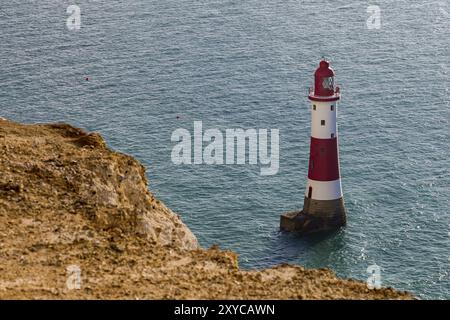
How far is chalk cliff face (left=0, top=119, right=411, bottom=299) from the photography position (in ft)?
93.2

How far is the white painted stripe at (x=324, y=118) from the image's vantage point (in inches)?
2825

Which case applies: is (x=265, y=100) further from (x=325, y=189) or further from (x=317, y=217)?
(x=317, y=217)

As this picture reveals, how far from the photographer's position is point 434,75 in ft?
345

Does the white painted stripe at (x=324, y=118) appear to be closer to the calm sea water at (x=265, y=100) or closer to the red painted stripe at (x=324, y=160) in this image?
the red painted stripe at (x=324, y=160)

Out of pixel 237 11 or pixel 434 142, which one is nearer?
pixel 434 142

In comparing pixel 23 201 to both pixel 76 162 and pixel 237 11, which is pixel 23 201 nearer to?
pixel 76 162

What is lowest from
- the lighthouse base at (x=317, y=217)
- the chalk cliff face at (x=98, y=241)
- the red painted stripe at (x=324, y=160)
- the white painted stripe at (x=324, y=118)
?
the lighthouse base at (x=317, y=217)

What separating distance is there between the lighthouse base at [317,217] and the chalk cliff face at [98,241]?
112ft

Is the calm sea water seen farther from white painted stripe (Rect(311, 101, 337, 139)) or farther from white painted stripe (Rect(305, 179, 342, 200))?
white painted stripe (Rect(311, 101, 337, 139))

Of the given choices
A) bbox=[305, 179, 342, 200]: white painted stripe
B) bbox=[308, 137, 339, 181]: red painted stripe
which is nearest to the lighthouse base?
bbox=[305, 179, 342, 200]: white painted stripe

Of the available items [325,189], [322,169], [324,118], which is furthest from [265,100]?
[324,118]

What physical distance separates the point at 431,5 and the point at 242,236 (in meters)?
64.3

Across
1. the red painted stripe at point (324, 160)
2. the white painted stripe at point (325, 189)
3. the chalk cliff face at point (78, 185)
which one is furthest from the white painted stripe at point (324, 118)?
the chalk cliff face at point (78, 185)
